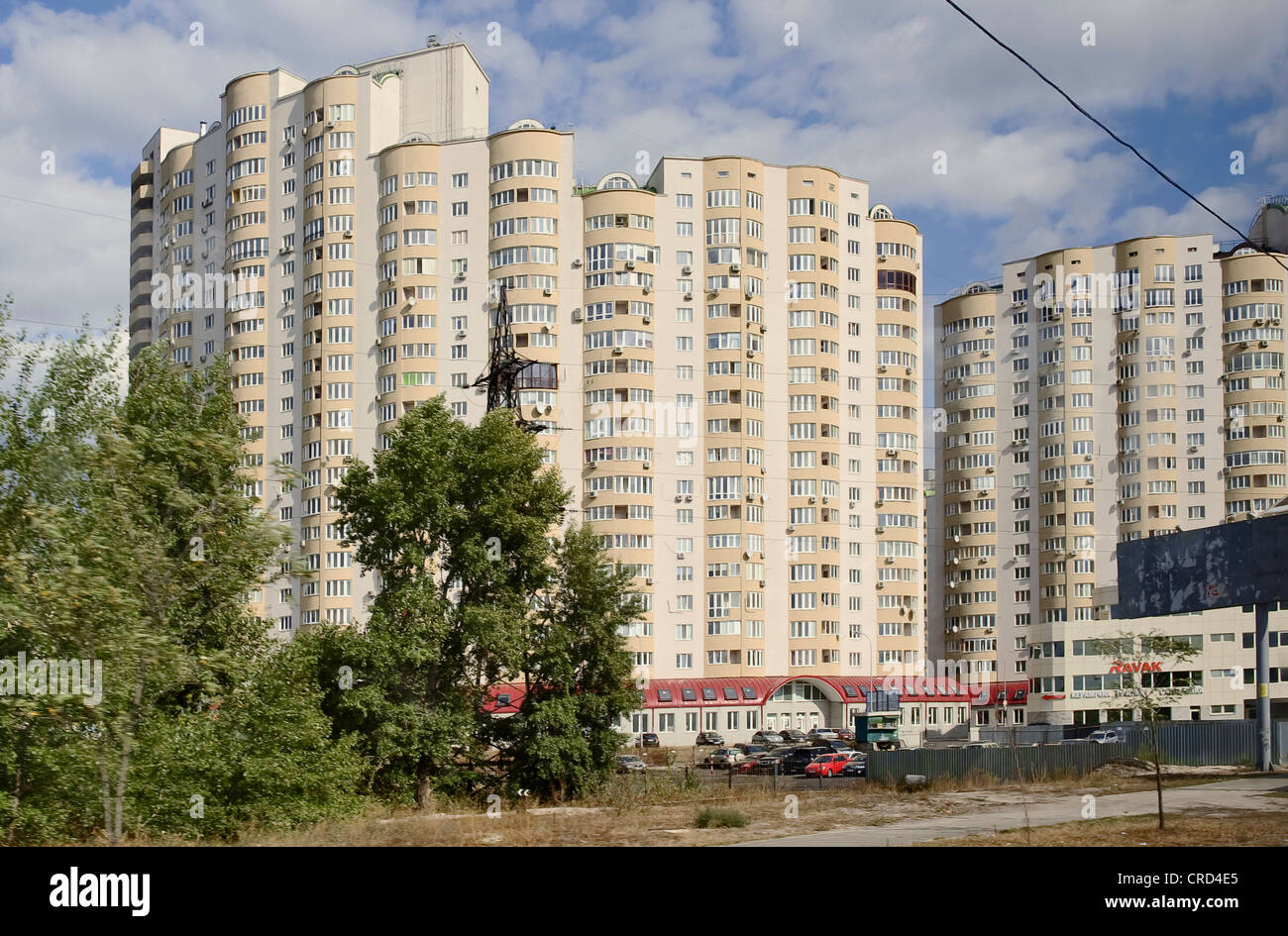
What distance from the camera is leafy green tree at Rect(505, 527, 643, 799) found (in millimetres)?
38688

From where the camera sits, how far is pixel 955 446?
120438 mm

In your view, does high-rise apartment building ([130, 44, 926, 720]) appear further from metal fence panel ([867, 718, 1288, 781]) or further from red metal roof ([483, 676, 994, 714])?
metal fence panel ([867, 718, 1288, 781])

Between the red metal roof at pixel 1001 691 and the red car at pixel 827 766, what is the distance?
5873 cm

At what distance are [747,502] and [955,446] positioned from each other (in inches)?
1476

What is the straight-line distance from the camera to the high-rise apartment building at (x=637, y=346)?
91625mm

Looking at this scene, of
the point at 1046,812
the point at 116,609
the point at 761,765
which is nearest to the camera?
the point at 116,609

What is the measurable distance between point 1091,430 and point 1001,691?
26971 mm

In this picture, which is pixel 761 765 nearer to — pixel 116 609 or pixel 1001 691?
pixel 116 609

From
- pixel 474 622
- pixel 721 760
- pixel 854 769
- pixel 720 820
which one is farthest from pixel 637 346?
pixel 720 820

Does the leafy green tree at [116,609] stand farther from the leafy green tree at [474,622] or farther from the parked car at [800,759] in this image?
the parked car at [800,759]

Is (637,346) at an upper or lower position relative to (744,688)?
upper

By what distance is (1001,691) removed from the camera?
356 feet

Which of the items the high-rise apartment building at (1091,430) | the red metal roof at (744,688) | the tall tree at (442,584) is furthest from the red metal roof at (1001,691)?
the tall tree at (442,584)
